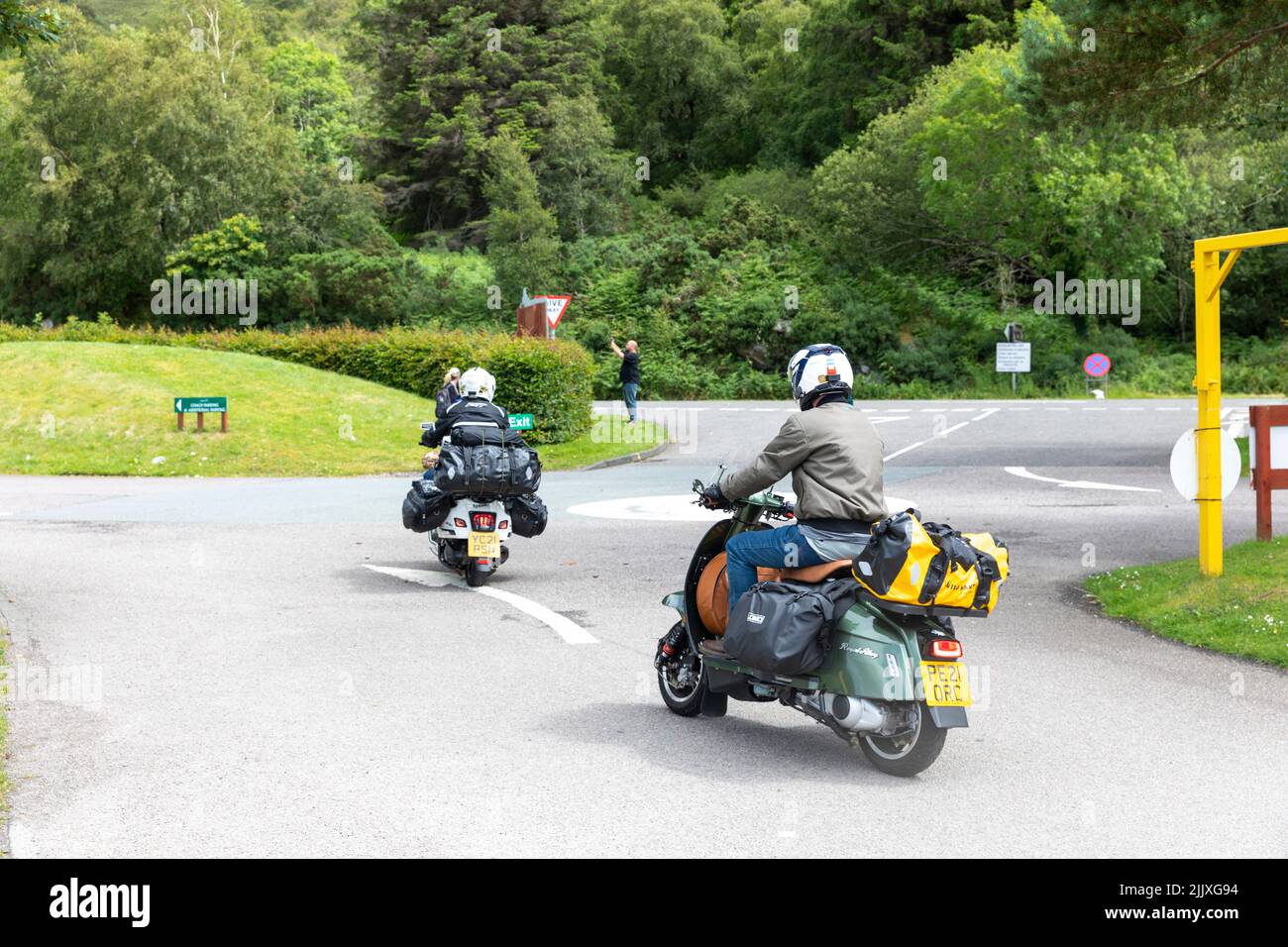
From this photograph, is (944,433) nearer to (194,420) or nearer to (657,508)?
(657,508)

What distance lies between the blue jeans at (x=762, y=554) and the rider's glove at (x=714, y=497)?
178 mm

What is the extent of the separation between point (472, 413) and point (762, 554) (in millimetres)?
6203

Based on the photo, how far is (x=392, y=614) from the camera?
423 inches

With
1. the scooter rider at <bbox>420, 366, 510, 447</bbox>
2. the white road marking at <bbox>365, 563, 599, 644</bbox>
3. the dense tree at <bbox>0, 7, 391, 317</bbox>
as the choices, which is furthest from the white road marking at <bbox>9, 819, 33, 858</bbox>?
the dense tree at <bbox>0, 7, 391, 317</bbox>

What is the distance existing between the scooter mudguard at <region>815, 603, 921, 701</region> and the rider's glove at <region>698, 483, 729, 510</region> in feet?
2.94

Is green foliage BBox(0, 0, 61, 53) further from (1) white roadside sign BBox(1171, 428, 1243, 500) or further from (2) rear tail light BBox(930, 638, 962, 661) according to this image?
(1) white roadside sign BBox(1171, 428, 1243, 500)

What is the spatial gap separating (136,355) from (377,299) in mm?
24828

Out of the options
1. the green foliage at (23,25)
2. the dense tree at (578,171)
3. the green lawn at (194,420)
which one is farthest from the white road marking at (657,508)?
the dense tree at (578,171)

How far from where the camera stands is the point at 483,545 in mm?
12023

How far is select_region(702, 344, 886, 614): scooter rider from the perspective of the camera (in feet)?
21.8

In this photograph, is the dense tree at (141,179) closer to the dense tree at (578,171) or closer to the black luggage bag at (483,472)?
the dense tree at (578,171)

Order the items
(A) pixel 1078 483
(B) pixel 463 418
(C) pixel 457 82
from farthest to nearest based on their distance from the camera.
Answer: (C) pixel 457 82 → (A) pixel 1078 483 → (B) pixel 463 418

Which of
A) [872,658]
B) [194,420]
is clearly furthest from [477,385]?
[194,420]

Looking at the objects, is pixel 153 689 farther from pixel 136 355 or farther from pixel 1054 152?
pixel 1054 152
